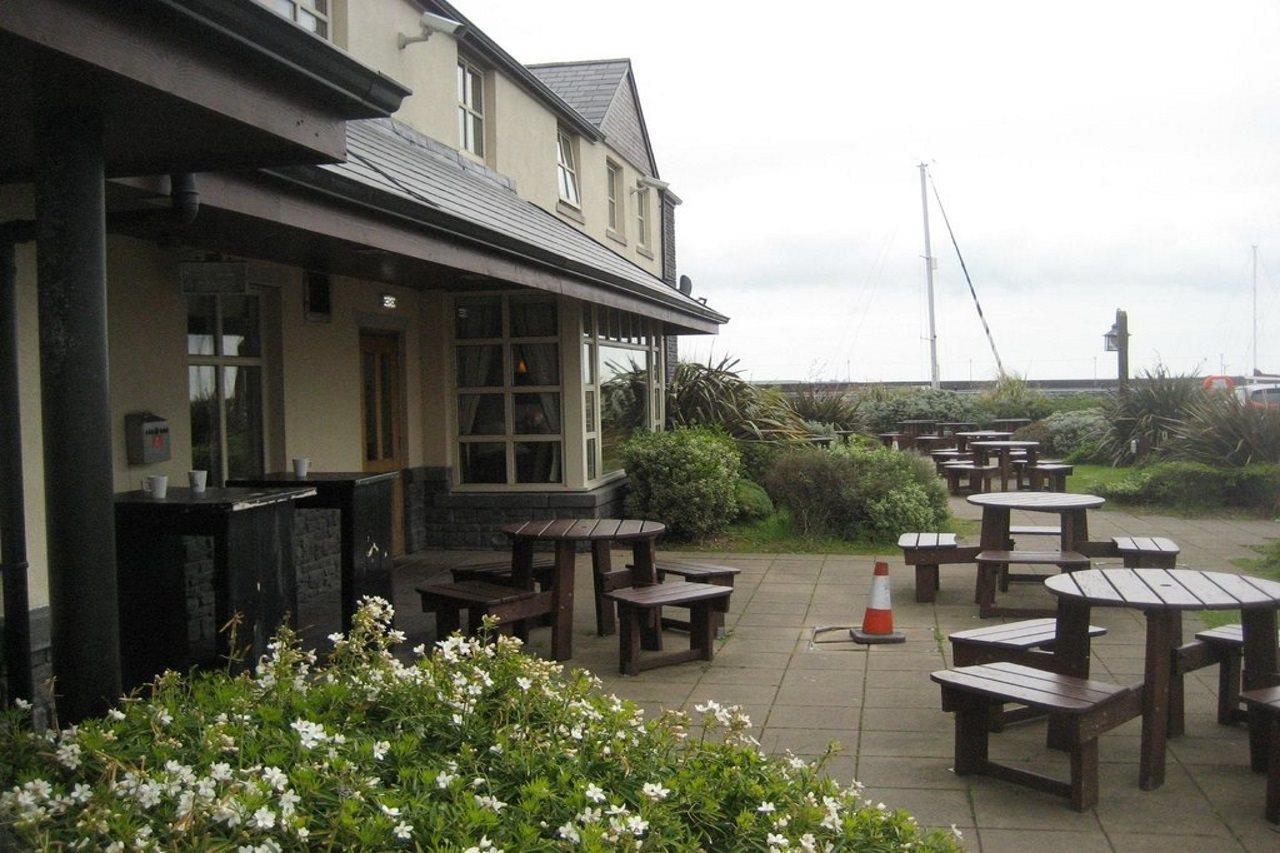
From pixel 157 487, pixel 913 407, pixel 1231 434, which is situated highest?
pixel 913 407

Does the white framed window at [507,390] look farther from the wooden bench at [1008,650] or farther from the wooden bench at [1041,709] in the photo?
the wooden bench at [1041,709]

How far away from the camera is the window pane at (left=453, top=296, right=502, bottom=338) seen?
12320 millimetres

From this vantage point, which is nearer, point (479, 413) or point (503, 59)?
point (479, 413)

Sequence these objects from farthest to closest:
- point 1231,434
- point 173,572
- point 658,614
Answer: point 1231,434
point 658,614
point 173,572

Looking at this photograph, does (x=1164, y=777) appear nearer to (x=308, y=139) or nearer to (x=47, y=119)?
(x=308, y=139)

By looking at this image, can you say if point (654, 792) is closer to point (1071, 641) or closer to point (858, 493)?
point (1071, 641)

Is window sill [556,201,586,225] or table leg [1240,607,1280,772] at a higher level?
Result: window sill [556,201,586,225]

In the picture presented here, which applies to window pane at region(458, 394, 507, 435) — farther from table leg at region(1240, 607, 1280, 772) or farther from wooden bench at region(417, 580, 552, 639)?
table leg at region(1240, 607, 1280, 772)

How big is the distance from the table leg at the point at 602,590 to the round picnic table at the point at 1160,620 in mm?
3114

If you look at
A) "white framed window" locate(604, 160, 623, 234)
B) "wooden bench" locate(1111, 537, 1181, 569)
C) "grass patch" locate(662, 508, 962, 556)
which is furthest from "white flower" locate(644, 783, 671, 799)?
"white framed window" locate(604, 160, 623, 234)

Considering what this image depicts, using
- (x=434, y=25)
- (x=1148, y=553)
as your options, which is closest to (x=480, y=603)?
(x=1148, y=553)

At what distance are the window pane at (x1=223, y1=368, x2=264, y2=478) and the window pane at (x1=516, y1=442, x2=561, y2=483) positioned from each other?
360 centimetres

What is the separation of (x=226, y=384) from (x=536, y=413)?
4.18m

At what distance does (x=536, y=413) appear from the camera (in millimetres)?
12281
